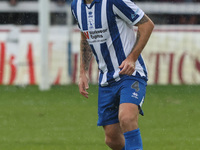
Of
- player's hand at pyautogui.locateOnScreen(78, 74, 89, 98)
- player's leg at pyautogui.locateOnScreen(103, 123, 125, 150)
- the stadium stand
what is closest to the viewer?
player's leg at pyautogui.locateOnScreen(103, 123, 125, 150)

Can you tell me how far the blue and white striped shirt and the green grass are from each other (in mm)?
2022

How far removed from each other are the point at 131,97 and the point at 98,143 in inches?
96.5

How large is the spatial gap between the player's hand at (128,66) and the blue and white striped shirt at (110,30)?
17 cm

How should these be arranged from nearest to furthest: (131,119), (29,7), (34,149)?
1. (131,119)
2. (34,149)
3. (29,7)

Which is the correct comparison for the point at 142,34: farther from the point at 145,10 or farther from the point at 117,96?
the point at 145,10

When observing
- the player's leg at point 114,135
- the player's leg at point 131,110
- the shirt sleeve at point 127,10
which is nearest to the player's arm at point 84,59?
the player's leg at point 114,135

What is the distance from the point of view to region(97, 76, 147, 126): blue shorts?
4410 mm

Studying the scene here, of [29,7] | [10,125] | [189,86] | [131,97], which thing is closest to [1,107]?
[10,125]

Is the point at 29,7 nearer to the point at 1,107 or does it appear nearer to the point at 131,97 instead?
the point at 1,107

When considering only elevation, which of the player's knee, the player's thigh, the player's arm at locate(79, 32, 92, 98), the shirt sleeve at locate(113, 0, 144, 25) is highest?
the shirt sleeve at locate(113, 0, 144, 25)

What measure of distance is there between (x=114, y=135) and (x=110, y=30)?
953mm

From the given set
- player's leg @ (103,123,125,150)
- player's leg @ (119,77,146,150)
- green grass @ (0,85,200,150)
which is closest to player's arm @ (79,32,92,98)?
player's leg @ (103,123,125,150)

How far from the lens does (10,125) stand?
8.19m

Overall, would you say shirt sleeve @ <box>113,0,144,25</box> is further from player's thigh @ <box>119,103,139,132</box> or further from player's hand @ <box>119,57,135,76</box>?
player's thigh @ <box>119,103,139,132</box>
